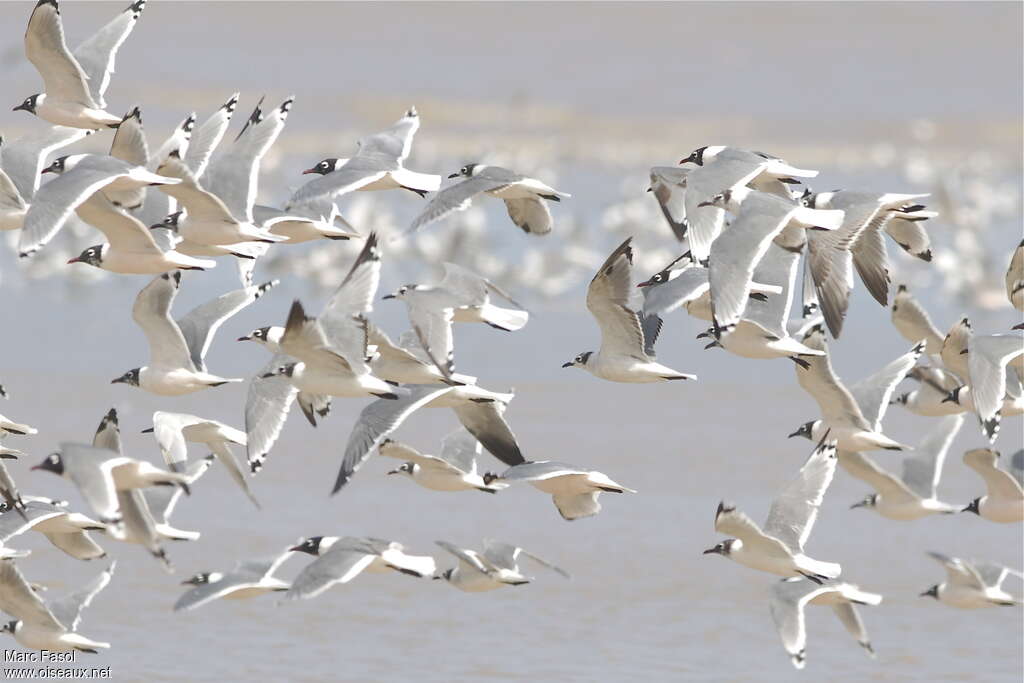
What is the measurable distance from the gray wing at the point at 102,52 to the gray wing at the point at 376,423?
203 centimetres

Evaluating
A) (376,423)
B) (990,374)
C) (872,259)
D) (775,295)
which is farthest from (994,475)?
(376,423)

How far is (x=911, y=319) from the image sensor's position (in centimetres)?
768

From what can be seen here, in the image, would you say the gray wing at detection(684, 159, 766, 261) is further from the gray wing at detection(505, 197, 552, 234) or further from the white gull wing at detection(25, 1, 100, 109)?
the white gull wing at detection(25, 1, 100, 109)

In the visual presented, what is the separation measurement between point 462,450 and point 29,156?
2.27m

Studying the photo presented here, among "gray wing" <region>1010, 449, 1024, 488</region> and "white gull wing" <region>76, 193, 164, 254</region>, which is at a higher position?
"white gull wing" <region>76, 193, 164, 254</region>

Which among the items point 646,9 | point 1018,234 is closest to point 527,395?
point 1018,234

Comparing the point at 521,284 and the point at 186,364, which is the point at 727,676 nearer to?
the point at 186,364

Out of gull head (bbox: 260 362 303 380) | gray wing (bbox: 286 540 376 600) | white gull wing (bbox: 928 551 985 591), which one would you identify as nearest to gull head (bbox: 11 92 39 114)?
gull head (bbox: 260 362 303 380)

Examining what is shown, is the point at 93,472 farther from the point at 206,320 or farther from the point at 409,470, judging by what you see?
the point at 409,470

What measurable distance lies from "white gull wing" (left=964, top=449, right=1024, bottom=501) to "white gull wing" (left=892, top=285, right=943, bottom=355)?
0.52 metres

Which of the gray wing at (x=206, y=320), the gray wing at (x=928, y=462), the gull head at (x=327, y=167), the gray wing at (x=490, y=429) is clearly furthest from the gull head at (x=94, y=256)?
the gray wing at (x=928, y=462)

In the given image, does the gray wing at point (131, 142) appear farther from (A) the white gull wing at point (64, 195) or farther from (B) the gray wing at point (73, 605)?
(B) the gray wing at point (73, 605)

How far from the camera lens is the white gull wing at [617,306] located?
6.93 metres

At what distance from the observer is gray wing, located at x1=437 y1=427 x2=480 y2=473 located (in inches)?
291
